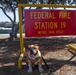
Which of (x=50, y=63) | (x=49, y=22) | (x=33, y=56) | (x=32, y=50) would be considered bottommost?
(x=50, y=63)

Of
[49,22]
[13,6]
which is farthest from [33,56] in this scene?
[13,6]

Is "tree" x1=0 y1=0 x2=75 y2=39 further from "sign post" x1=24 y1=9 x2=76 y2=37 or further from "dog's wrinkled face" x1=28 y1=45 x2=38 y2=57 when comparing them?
→ "dog's wrinkled face" x1=28 y1=45 x2=38 y2=57

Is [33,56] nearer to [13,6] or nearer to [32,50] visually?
[32,50]

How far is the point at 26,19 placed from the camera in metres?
7.23

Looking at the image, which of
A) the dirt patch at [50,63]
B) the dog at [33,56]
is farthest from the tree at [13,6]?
the dog at [33,56]

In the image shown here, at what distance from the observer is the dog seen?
644cm

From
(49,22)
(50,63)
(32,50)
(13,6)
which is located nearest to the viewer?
(32,50)

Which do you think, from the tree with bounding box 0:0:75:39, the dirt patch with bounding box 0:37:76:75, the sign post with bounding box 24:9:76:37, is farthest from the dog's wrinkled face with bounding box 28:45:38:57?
the tree with bounding box 0:0:75:39

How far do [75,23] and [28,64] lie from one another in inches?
80.8

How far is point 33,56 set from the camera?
6473 millimetres

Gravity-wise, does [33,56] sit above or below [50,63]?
above

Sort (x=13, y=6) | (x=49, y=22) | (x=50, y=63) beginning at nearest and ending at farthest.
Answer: (x=50, y=63) → (x=49, y=22) → (x=13, y=6)

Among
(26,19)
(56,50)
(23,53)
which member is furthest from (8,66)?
(56,50)

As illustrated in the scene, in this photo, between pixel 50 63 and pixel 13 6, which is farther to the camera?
pixel 13 6
